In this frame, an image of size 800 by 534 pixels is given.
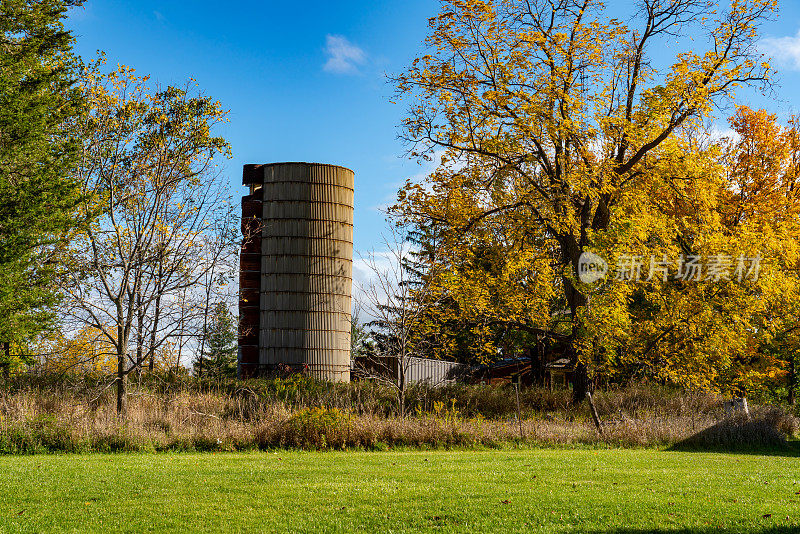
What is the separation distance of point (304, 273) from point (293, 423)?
Answer: 9591mm

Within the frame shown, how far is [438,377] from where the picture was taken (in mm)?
28734

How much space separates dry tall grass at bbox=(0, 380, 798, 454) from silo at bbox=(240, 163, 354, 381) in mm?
3246

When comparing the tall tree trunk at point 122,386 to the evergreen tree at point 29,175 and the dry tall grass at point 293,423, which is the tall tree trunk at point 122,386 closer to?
the dry tall grass at point 293,423

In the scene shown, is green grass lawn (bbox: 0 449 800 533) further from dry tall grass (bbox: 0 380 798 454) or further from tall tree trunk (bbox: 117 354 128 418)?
tall tree trunk (bbox: 117 354 128 418)

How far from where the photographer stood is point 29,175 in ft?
66.7

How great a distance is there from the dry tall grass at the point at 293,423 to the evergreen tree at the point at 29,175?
393 centimetres

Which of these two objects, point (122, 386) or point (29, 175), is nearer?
point (122, 386)

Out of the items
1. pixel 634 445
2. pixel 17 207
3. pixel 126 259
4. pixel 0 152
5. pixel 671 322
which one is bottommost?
pixel 634 445

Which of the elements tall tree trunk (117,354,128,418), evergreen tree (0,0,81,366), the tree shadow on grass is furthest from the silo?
the tree shadow on grass

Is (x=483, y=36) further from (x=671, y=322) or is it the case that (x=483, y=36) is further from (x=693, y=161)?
(x=671, y=322)

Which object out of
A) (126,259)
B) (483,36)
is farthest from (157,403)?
(483,36)

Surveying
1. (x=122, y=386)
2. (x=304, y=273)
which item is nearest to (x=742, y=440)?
(x=304, y=273)

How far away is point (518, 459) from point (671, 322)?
9.34 metres

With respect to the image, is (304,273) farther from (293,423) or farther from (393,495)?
(393,495)
